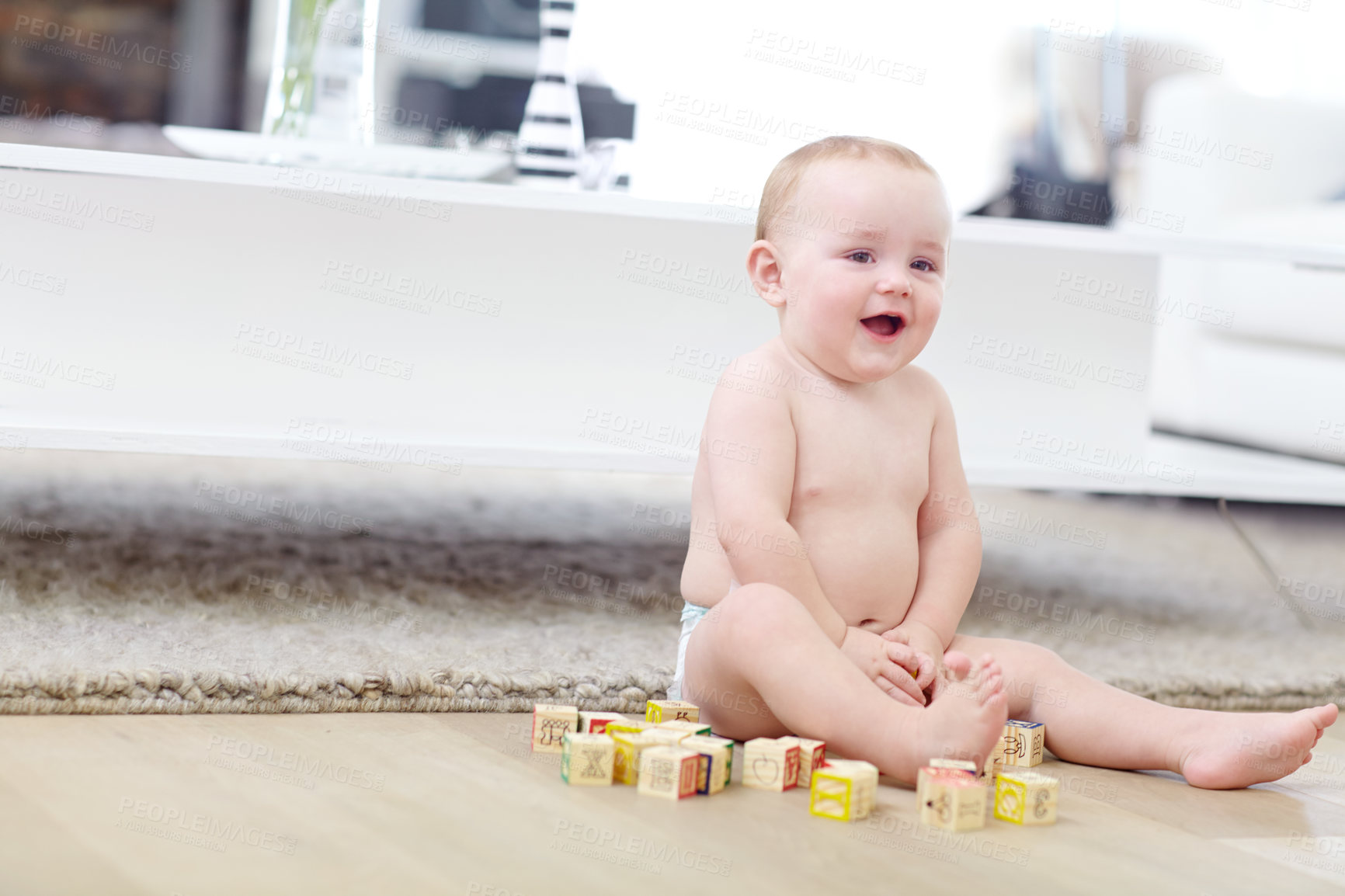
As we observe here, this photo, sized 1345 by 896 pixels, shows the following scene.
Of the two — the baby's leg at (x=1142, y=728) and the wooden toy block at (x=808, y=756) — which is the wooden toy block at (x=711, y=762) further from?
the baby's leg at (x=1142, y=728)

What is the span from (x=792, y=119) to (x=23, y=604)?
9.01ft

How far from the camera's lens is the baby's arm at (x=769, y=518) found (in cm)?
98

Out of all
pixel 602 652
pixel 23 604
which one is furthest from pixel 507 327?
pixel 23 604

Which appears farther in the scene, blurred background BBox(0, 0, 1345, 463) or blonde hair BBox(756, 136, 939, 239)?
blurred background BBox(0, 0, 1345, 463)

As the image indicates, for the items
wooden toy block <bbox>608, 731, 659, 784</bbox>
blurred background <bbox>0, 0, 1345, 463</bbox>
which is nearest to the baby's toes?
wooden toy block <bbox>608, 731, 659, 784</bbox>

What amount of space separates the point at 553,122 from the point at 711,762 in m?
1.00

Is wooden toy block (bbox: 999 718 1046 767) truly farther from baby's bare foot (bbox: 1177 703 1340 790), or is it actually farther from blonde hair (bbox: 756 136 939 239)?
blonde hair (bbox: 756 136 939 239)

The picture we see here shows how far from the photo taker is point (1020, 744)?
101 centimetres

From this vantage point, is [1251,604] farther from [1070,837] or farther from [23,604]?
[23,604]

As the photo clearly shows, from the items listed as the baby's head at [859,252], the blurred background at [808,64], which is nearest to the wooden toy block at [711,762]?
the baby's head at [859,252]

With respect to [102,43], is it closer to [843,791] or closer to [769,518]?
[769,518]

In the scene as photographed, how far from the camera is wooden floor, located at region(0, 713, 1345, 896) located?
28.1 inches

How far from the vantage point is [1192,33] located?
4.43 m

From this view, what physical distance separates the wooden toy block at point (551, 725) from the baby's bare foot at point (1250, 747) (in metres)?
0.46
